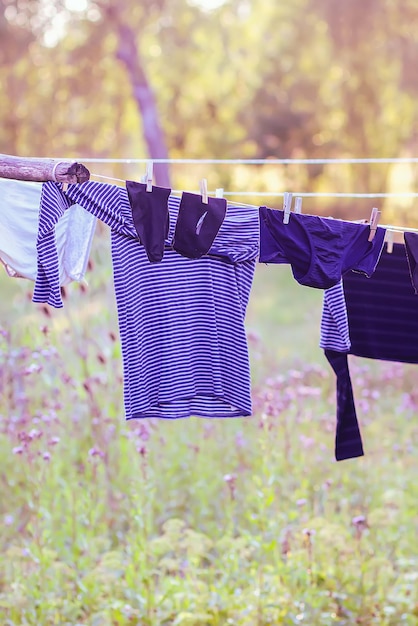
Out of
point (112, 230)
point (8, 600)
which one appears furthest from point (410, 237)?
point (8, 600)

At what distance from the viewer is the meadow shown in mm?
4043

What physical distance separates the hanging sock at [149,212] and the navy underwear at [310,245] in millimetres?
378

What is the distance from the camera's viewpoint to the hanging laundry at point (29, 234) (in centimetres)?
306

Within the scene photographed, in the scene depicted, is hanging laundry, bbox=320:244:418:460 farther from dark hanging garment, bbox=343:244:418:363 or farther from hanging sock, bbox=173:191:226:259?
hanging sock, bbox=173:191:226:259

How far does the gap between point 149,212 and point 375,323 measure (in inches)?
48.4

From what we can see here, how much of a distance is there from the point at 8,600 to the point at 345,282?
2.16m

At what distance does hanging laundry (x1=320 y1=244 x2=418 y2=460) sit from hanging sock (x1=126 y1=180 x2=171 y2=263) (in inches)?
37.9

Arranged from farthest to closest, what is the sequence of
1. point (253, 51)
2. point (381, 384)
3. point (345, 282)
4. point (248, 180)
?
point (248, 180) < point (253, 51) < point (381, 384) < point (345, 282)

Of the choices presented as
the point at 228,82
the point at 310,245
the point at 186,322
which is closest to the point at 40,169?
the point at 186,322

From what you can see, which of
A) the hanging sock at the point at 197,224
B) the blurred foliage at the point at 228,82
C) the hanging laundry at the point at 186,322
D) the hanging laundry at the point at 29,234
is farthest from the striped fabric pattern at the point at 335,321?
the blurred foliage at the point at 228,82

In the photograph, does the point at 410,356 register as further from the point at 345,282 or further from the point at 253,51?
the point at 253,51

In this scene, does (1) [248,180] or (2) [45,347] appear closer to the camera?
(2) [45,347]

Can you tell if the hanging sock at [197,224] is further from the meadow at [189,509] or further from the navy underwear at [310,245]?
the meadow at [189,509]

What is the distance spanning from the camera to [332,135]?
19.4 meters
